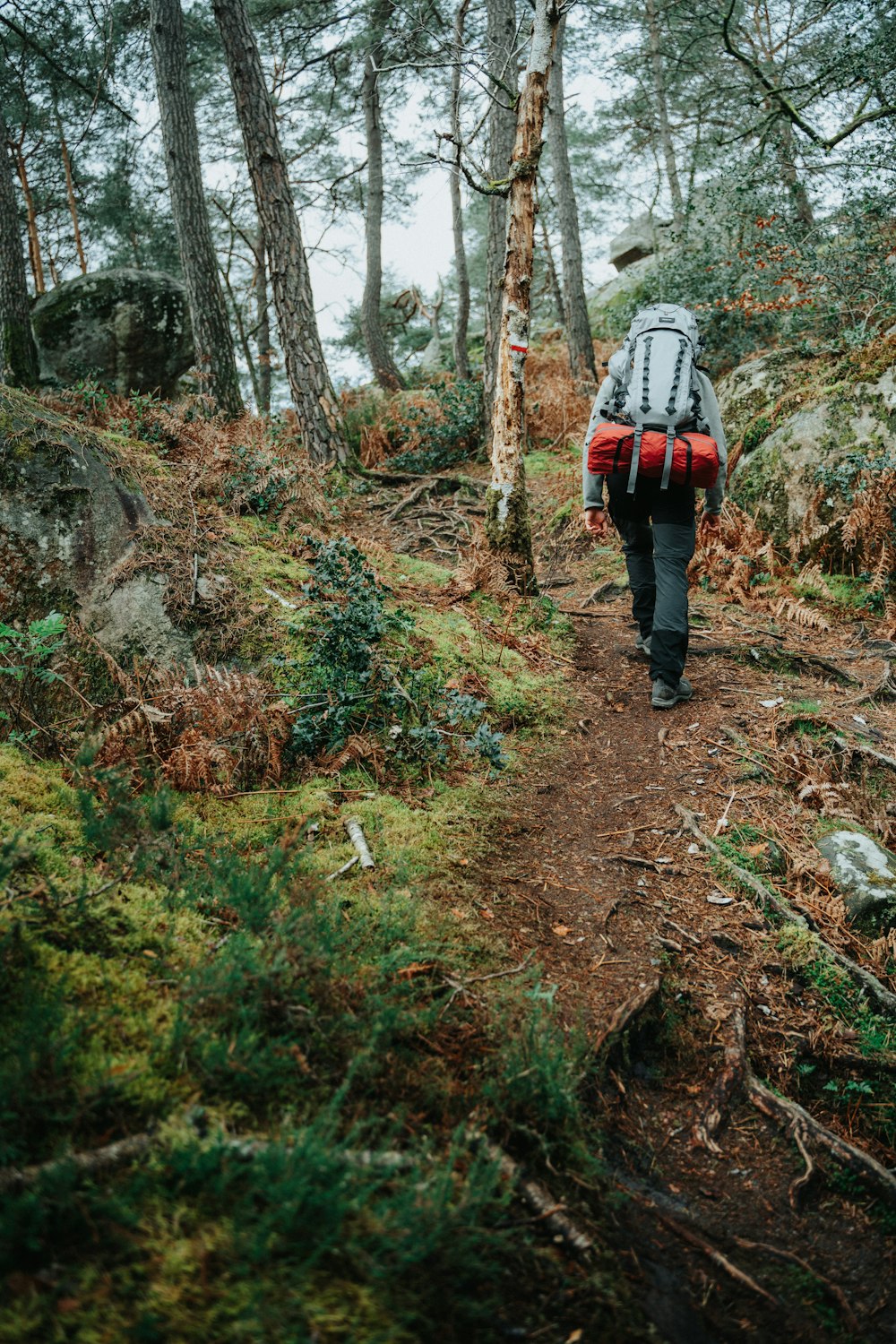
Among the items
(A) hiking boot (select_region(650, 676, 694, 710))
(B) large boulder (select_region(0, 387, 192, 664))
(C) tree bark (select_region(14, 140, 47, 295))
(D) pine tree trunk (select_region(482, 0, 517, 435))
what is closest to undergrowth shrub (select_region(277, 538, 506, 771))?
(B) large boulder (select_region(0, 387, 192, 664))

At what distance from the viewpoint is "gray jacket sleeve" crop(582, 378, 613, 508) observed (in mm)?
4883

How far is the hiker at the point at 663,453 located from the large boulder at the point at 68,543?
295 cm

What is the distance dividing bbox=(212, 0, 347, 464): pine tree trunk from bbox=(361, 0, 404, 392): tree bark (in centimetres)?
714

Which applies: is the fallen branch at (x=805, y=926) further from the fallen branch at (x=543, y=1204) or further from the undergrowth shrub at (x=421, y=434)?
the undergrowth shrub at (x=421, y=434)

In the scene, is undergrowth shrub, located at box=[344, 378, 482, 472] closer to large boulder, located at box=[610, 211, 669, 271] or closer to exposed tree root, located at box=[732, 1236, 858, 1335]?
exposed tree root, located at box=[732, 1236, 858, 1335]

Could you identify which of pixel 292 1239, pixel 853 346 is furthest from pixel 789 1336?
pixel 853 346

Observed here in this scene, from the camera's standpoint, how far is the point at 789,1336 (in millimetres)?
1617

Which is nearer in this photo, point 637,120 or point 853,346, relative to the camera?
point 853,346

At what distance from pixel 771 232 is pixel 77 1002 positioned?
39.4 ft

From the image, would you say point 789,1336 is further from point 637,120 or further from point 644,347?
point 637,120

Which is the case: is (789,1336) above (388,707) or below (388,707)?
below

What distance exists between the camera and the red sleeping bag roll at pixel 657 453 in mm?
4500

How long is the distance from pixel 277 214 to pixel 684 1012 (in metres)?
8.81

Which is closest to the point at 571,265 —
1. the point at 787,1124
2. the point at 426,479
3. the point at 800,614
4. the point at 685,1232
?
the point at 426,479
